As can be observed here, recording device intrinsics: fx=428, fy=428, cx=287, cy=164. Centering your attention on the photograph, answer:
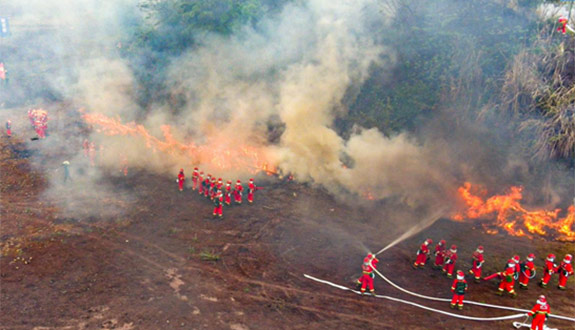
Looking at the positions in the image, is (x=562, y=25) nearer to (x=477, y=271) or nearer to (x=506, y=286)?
(x=477, y=271)

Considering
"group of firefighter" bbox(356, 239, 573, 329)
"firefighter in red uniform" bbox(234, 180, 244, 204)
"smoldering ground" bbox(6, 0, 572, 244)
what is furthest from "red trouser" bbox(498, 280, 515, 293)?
"firefighter in red uniform" bbox(234, 180, 244, 204)

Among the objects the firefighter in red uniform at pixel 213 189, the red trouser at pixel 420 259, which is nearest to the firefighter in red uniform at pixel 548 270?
the red trouser at pixel 420 259

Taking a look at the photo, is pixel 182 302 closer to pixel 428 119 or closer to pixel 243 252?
pixel 243 252

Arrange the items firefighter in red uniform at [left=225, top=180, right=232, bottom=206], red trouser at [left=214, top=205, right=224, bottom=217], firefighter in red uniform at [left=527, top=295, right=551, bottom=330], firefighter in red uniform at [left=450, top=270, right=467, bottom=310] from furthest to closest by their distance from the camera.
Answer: firefighter in red uniform at [left=225, top=180, right=232, bottom=206], red trouser at [left=214, top=205, right=224, bottom=217], firefighter in red uniform at [left=450, top=270, right=467, bottom=310], firefighter in red uniform at [left=527, top=295, right=551, bottom=330]

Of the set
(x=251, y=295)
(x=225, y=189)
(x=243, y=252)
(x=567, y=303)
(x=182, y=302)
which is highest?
(x=225, y=189)

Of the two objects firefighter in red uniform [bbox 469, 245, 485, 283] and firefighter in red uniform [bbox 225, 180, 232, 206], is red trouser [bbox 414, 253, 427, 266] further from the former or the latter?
firefighter in red uniform [bbox 225, 180, 232, 206]

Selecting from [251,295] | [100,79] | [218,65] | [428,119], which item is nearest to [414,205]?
[428,119]

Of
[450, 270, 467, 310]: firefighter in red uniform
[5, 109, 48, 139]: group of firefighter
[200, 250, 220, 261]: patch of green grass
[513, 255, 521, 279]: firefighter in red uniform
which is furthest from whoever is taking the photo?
[5, 109, 48, 139]: group of firefighter
